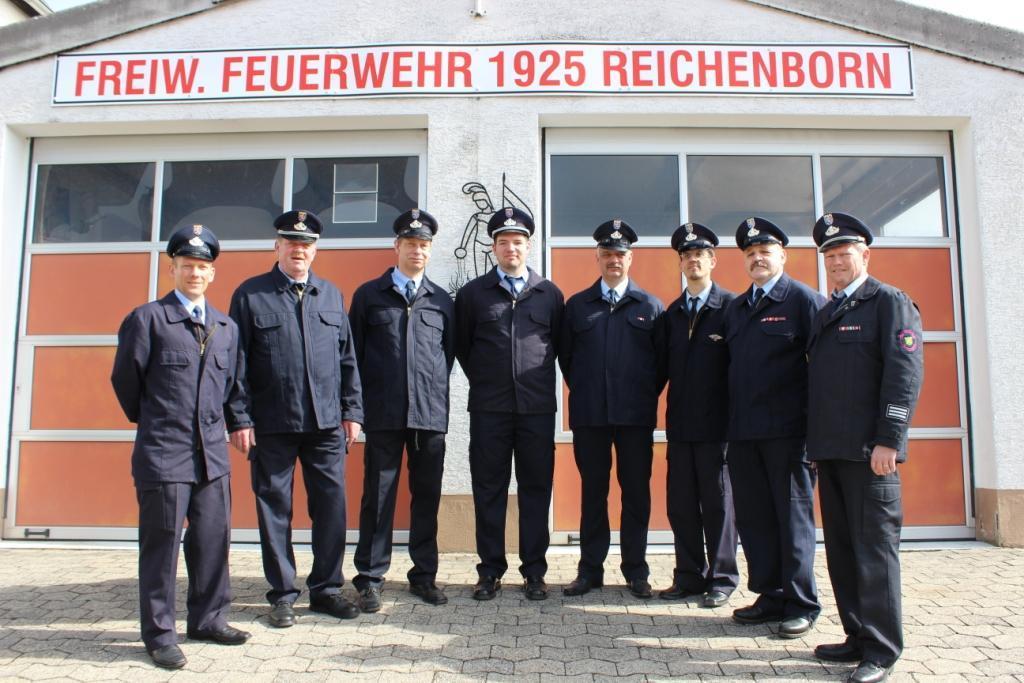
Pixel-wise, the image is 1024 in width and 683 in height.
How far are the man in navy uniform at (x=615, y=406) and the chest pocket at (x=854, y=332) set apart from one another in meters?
1.20

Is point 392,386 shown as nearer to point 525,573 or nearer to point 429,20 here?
point 525,573

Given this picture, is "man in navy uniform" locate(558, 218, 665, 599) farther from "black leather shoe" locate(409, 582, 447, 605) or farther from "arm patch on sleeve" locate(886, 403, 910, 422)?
"arm patch on sleeve" locate(886, 403, 910, 422)

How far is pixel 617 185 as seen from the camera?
5.82m

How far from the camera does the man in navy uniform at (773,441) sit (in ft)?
11.6

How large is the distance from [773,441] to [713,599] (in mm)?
987

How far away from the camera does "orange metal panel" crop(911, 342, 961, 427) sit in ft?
18.3

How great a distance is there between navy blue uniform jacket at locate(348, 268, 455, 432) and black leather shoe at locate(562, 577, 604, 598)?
120cm

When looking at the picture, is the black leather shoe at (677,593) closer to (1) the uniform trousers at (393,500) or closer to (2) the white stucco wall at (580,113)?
(1) the uniform trousers at (393,500)

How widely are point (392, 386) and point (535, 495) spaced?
3.47ft

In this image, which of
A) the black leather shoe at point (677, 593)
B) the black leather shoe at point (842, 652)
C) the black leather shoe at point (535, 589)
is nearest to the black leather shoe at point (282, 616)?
the black leather shoe at point (535, 589)

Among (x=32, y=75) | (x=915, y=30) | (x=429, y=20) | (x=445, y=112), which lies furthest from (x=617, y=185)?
(x=32, y=75)

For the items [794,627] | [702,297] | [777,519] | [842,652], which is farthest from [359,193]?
[842,652]

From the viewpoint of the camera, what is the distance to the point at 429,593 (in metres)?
4.00

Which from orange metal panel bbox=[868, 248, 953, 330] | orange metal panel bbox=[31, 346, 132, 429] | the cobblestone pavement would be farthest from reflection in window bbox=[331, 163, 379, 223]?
orange metal panel bbox=[868, 248, 953, 330]
